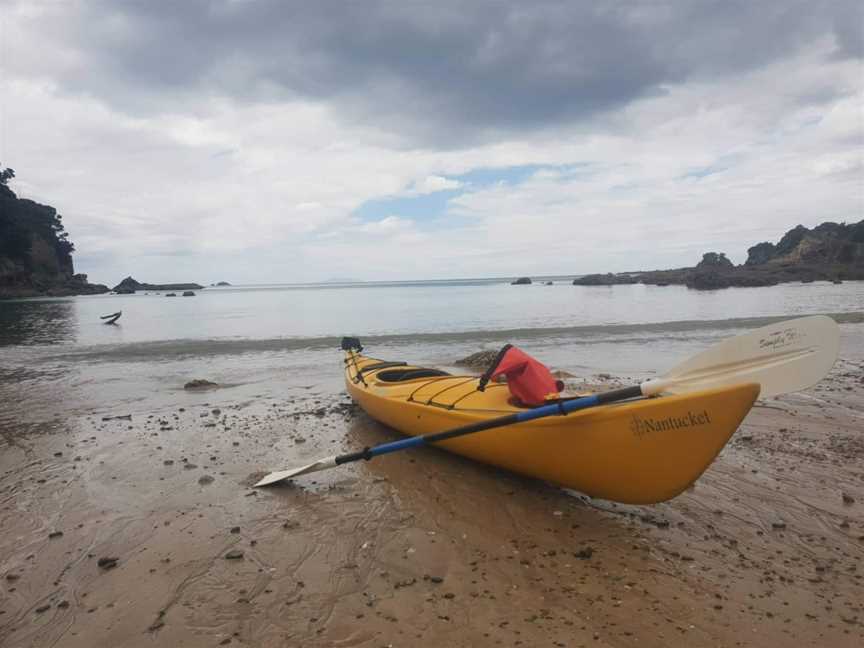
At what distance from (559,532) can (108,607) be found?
120 inches

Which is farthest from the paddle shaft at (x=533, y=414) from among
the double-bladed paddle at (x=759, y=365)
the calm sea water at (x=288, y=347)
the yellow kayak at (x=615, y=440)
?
the calm sea water at (x=288, y=347)

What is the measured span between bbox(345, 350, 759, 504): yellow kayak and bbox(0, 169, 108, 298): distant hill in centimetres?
7079

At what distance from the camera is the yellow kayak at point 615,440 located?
3.27 metres

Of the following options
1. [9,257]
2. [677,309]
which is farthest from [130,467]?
[9,257]

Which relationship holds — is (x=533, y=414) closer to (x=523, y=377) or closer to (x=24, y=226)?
(x=523, y=377)

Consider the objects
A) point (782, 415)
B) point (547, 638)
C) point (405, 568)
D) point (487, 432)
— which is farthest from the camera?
point (782, 415)

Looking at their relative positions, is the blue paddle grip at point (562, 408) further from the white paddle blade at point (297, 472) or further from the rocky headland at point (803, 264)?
the rocky headland at point (803, 264)

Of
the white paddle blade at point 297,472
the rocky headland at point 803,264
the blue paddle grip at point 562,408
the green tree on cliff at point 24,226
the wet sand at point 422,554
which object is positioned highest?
the green tree on cliff at point 24,226

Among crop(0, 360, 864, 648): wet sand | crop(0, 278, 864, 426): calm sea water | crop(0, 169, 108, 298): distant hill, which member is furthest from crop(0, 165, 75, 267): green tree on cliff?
crop(0, 360, 864, 648): wet sand

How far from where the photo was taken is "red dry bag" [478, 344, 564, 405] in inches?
175

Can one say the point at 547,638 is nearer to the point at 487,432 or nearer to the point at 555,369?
the point at 487,432

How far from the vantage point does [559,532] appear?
146 inches

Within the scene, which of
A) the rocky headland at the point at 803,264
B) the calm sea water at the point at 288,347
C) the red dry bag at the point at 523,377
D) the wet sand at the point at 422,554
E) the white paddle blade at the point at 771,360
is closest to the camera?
the wet sand at the point at 422,554

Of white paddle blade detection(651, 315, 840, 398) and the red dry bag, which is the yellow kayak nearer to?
the red dry bag
